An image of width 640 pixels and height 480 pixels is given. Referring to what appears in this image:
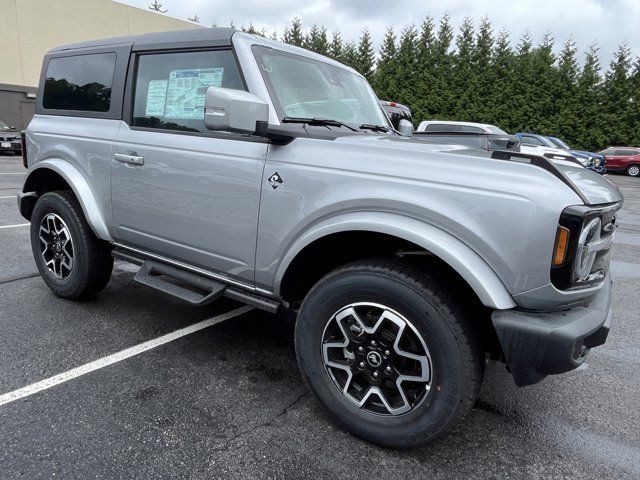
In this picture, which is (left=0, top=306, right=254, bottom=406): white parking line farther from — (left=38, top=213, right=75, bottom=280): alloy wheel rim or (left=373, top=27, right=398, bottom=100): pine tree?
(left=373, top=27, right=398, bottom=100): pine tree

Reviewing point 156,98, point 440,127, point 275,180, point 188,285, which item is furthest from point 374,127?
point 440,127

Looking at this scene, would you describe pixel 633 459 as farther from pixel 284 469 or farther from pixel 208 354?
pixel 208 354

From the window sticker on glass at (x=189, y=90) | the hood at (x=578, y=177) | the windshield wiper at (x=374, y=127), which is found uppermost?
the window sticker on glass at (x=189, y=90)

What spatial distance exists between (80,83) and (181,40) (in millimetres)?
1108

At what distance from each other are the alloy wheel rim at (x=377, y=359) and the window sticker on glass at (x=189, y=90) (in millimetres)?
1570

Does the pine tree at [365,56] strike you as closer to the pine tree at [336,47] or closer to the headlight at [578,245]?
the pine tree at [336,47]

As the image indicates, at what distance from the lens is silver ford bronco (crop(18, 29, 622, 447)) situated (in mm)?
1837

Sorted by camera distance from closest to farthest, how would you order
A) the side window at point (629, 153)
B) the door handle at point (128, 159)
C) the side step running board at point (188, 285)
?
the side step running board at point (188, 285)
the door handle at point (128, 159)
the side window at point (629, 153)

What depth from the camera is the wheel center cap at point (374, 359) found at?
2184 millimetres

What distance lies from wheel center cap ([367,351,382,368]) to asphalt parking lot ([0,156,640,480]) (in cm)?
41

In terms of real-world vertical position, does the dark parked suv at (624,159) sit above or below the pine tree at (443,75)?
below

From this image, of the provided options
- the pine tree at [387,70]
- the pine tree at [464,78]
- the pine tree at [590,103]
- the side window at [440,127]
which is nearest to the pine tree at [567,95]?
the pine tree at [590,103]

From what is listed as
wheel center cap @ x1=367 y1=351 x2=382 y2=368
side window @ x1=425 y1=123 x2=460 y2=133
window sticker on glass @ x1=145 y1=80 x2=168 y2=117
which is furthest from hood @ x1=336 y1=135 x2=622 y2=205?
side window @ x1=425 y1=123 x2=460 y2=133

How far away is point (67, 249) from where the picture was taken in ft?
12.1
